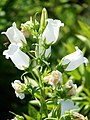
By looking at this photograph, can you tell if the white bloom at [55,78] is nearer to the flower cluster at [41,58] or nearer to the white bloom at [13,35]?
the flower cluster at [41,58]

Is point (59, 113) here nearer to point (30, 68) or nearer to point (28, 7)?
point (30, 68)

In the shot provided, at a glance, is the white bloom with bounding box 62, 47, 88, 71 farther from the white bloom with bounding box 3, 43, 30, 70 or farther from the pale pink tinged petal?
the white bloom with bounding box 3, 43, 30, 70

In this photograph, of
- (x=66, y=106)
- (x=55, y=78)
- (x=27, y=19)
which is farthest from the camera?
(x=27, y=19)

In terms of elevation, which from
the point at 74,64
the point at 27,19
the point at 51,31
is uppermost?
the point at 27,19

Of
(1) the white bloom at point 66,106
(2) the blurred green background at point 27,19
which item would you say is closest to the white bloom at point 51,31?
(1) the white bloom at point 66,106

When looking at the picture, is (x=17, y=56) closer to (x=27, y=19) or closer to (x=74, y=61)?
(x=74, y=61)

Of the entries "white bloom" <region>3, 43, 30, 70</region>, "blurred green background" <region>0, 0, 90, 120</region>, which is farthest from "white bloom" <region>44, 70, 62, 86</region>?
"blurred green background" <region>0, 0, 90, 120</region>

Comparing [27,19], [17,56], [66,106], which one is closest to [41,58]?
[17,56]

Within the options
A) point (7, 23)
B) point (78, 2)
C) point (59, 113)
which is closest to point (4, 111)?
point (7, 23)
